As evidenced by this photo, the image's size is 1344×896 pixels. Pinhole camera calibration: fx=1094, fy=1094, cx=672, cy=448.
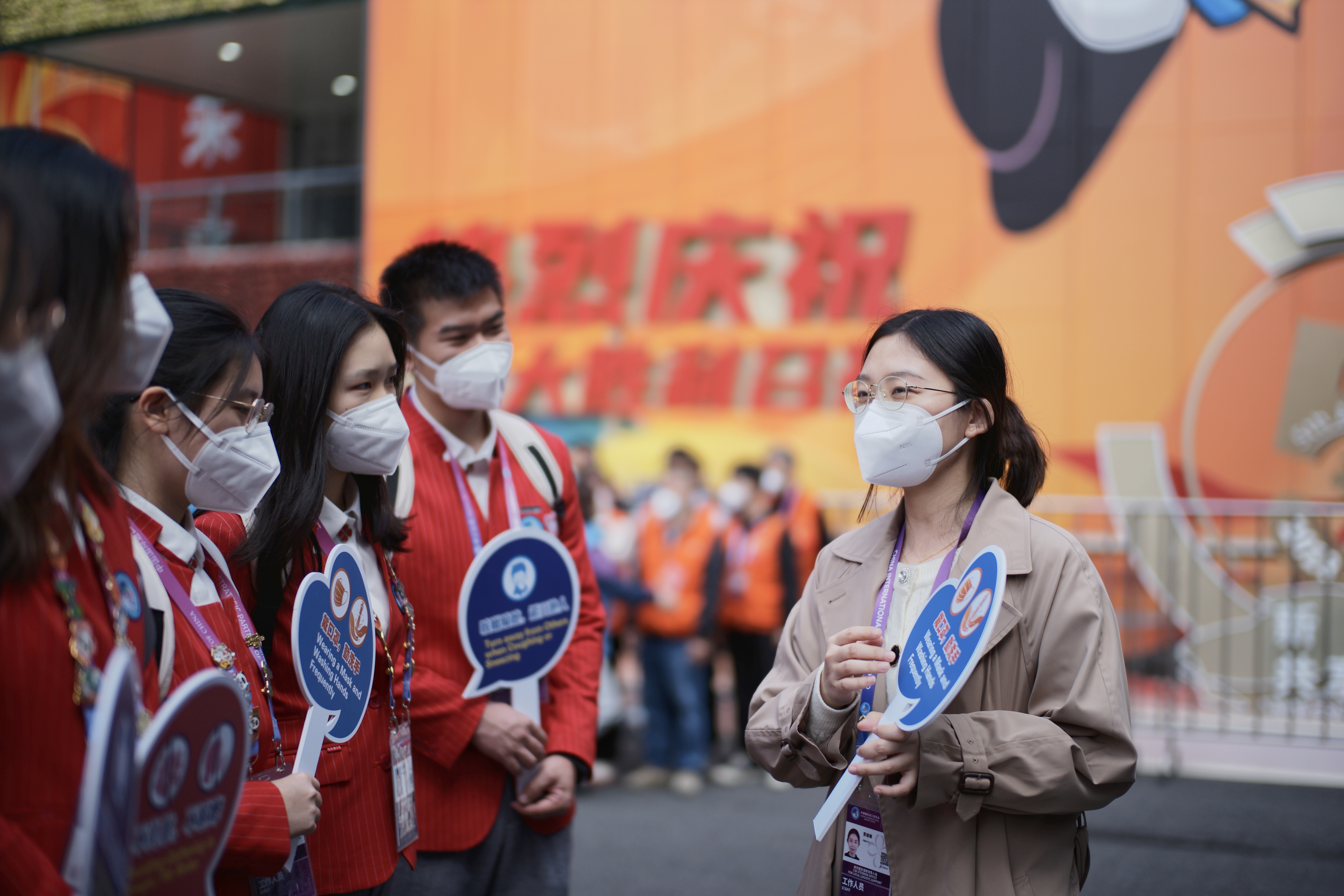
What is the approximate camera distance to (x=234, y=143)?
15859 mm

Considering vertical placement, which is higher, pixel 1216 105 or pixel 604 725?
pixel 1216 105

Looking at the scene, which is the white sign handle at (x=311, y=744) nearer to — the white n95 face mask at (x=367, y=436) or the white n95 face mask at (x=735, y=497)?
the white n95 face mask at (x=367, y=436)

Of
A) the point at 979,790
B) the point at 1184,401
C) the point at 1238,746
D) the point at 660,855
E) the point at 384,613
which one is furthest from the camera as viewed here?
the point at 1184,401

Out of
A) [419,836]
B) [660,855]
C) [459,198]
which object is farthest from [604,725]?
[459,198]

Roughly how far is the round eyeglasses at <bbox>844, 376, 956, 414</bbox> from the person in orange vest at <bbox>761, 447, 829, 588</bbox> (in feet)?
16.7

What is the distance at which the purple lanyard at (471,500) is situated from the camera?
265 cm

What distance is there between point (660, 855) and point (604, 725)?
1.67 m

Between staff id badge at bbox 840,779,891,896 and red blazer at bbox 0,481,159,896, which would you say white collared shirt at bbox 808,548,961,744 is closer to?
staff id badge at bbox 840,779,891,896

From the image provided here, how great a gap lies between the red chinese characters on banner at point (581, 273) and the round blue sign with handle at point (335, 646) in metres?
9.38

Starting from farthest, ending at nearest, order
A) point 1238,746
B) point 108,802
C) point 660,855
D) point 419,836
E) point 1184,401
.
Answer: point 1184,401
point 1238,746
point 660,855
point 419,836
point 108,802

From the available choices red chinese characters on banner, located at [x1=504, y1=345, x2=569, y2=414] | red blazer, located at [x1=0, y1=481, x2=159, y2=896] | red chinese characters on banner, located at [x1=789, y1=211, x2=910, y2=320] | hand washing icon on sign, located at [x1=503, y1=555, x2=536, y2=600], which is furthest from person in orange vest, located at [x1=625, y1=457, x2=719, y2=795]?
red blazer, located at [x1=0, y1=481, x2=159, y2=896]

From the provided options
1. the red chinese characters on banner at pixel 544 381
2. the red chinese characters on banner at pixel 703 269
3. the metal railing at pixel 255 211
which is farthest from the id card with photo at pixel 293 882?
the metal railing at pixel 255 211

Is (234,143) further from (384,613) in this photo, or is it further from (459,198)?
(384,613)

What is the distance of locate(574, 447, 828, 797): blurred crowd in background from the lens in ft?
22.9
